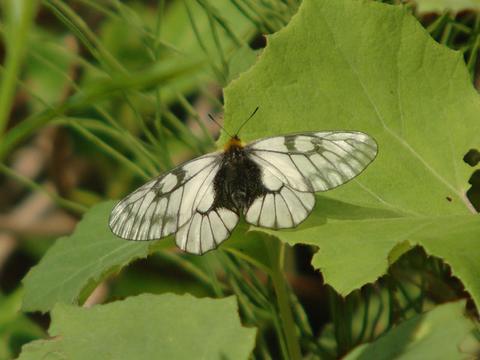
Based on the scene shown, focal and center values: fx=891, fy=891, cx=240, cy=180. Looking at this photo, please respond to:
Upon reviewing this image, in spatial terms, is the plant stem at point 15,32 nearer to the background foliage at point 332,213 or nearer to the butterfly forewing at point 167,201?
the background foliage at point 332,213

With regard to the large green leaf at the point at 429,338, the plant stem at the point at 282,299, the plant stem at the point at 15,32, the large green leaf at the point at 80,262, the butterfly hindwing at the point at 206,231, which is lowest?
the large green leaf at the point at 429,338

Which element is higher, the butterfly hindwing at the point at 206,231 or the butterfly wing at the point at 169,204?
the butterfly wing at the point at 169,204

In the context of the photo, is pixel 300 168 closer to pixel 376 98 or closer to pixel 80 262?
pixel 376 98

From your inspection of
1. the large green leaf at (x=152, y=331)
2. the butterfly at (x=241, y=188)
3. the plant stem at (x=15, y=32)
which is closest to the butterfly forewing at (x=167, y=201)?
the butterfly at (x=241, y=188)

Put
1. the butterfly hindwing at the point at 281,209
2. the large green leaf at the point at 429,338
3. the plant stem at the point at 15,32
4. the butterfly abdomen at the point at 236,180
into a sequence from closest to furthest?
the plant stem at the point at 15,32 → the large green leaf at the point at 429,338 → the butterfly hindwing at the point at 281,209 → the butterfly abdomen at the point at 236,180

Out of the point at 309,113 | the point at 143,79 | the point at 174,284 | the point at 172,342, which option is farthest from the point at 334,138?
the point at 174,284

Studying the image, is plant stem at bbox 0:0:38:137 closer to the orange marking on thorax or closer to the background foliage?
the background foliage

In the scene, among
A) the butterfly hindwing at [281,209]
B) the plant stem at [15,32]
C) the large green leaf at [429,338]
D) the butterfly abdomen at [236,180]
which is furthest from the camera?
the butterfly abdomen at [236,180]
